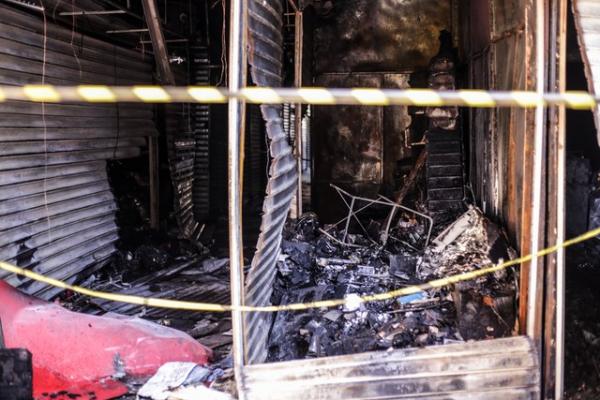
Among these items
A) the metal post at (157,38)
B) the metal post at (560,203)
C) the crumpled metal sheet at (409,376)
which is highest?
the metal post at (157,38)

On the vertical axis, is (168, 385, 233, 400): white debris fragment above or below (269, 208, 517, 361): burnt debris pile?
below

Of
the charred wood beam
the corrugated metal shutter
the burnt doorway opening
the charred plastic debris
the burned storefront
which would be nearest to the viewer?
the burned storefront

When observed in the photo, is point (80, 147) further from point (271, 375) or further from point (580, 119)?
point (580, 119)

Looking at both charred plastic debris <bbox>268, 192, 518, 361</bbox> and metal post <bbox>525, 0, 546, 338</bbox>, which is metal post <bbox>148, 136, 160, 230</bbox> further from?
metal post <bbox>525, 0, 546, 338</bbox>

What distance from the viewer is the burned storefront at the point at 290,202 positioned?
3.85m

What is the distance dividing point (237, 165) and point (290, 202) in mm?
2279

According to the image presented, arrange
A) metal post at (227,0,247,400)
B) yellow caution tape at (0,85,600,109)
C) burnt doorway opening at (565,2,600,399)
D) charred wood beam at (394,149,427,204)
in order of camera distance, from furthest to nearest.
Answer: charred wood beam at (394,149,427,204), burnt doorway opening at (565,2,600,399), metal post at (227,0,247,400), yellow caution tape at (0,85,600,109)

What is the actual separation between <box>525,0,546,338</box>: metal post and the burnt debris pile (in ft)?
2.64

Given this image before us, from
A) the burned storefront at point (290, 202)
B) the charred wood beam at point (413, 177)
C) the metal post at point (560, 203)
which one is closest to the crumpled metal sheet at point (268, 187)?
the burned storefront at point (290, 202)

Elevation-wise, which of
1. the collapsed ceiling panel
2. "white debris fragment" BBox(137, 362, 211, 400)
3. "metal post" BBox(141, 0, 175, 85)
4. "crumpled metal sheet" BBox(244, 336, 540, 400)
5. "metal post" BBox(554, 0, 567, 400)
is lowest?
"white debris fragment" BBox(137, 362, 211, 400)

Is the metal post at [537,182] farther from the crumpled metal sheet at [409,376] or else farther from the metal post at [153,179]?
the metal post at [153,179]

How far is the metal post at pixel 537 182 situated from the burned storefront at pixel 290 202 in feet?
0.06

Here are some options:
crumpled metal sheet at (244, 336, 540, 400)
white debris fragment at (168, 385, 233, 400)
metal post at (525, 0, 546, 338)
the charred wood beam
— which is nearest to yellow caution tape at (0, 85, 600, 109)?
metal post at (525, 0, 546, 338)

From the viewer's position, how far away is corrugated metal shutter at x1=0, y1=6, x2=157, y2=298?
5949 millimetres
